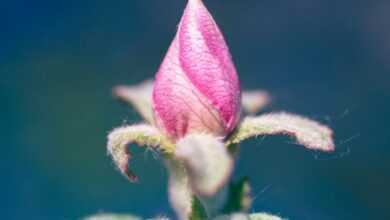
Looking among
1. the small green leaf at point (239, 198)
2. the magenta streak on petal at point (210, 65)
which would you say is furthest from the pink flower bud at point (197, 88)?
the small green leaf at point (239, 198)

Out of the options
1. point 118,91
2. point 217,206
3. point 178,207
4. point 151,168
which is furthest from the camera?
point 151,168

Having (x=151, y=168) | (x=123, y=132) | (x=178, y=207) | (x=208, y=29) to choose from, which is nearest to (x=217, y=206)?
(x=178, y=207)

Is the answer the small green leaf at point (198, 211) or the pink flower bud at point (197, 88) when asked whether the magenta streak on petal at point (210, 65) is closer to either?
the pink flower bud at point (197, 88)

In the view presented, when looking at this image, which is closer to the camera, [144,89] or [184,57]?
[184,57]

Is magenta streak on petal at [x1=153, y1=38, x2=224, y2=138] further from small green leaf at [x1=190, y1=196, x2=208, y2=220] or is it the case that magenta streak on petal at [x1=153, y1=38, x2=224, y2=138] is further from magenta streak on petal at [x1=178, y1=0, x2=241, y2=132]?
small green leaf at [x1=190, y1=196, x2=208, y2=220]

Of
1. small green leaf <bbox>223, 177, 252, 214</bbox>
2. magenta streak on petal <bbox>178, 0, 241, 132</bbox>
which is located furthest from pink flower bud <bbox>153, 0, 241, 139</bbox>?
small green leaf <bbox>223, 177, 252, 214</bbox>

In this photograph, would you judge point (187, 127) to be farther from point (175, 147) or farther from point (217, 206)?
point (217, 206)
